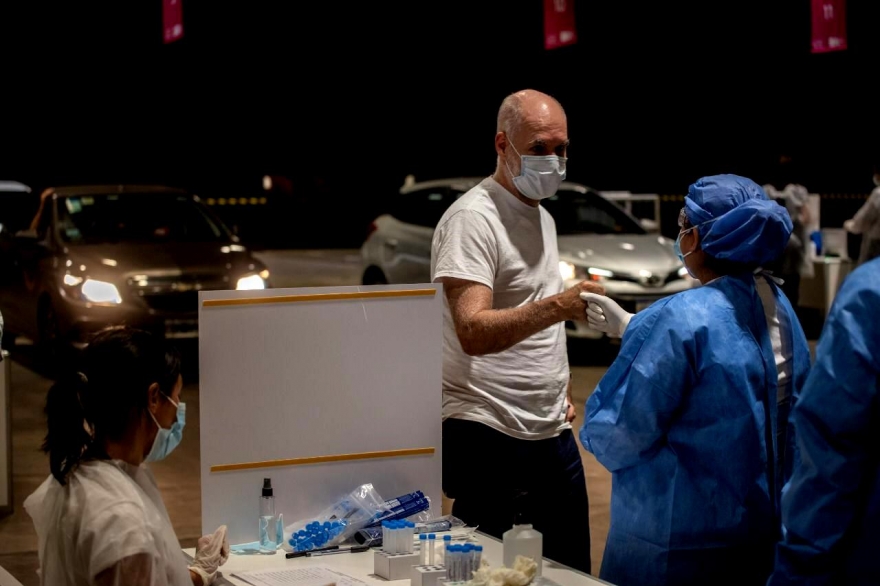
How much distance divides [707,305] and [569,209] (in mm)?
10024

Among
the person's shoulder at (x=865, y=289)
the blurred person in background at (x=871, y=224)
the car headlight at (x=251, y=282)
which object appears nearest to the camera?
the person's shoulder at (x=865, y=289)

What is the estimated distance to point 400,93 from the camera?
37969 millimetres

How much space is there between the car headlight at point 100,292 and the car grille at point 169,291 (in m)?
0.14

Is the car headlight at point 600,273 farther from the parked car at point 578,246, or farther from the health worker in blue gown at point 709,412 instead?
the health worker in blue gown at point 709,412

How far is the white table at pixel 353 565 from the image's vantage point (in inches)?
136

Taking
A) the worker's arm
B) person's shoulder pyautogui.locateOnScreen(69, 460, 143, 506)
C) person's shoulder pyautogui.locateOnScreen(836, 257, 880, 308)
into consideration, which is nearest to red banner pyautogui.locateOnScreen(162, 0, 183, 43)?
the worker's arm

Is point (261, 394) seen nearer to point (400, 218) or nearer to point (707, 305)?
point (707, 305)

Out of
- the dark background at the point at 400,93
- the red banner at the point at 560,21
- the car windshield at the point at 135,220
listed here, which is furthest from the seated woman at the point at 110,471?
the dark background at the point at 400,93

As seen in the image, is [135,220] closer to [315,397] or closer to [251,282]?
[251,282]

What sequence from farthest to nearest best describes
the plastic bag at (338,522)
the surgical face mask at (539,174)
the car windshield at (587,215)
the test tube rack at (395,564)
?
the car windshield at (587,215) → the surgical face mask at (539,174) → the plastic bag at (338,522) → the test tube rack at (395,564)

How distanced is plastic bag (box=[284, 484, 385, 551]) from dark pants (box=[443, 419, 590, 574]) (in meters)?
0.39

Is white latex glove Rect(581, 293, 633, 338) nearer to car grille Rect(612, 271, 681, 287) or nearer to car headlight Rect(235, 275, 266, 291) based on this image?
car headlight Rect(235, 275, 266, 291)

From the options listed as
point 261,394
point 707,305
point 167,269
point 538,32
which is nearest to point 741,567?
point 707,305

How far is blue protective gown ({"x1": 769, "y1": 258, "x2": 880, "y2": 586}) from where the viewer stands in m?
2.65
